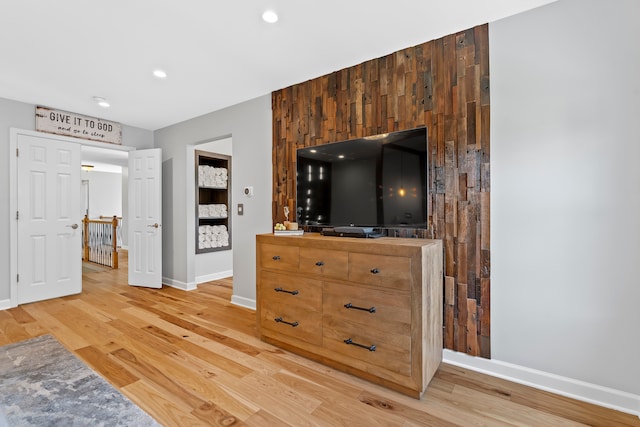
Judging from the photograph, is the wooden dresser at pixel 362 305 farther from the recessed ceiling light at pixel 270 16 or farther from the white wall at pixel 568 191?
the recessed ceiling light at pixel 270 16

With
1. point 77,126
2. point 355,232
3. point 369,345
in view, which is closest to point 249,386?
point 369,345

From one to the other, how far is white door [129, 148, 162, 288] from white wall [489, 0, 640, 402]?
429 centimetres

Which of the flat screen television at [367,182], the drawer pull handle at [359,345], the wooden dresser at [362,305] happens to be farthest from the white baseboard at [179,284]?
the drawer pull handle at [359,345]

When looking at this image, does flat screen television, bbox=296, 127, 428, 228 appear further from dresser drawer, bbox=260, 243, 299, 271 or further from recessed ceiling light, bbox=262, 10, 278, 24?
recessed ceiling light, bbox=262, 10, 278, 24

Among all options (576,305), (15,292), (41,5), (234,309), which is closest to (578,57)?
(576,305)

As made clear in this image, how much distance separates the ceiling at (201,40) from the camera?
198 cm

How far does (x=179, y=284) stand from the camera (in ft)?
14.5

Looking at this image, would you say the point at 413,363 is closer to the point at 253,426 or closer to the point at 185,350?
the point at 253,426

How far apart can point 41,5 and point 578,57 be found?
340 cm

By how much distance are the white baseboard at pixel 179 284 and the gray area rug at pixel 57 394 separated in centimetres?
189

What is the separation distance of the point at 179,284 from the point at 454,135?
4107 mm

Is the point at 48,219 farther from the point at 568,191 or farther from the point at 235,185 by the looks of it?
the point at 568,191

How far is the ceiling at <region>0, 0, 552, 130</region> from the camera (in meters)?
1.98

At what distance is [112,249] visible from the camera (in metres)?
6.03
